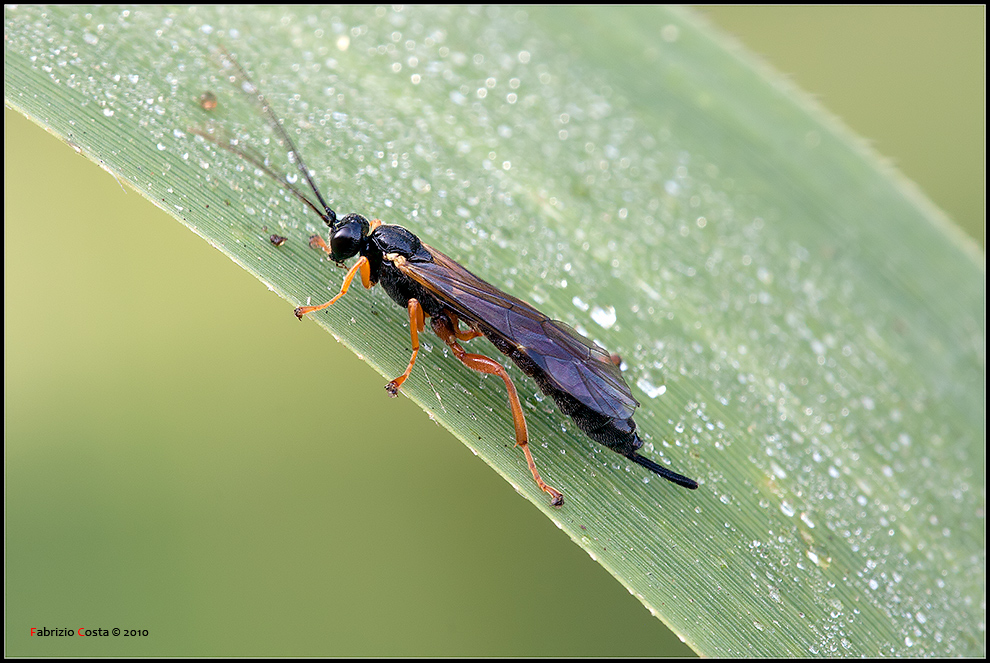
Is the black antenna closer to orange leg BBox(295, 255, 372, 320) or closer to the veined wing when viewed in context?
orange leg BBox(295, 255, 372, 320)

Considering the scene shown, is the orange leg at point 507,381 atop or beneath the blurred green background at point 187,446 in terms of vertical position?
atop

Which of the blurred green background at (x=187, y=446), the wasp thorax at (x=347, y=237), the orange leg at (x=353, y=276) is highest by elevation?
the wasp thorax at (x=347, y=237)

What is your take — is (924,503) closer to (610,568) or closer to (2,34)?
(610,568)

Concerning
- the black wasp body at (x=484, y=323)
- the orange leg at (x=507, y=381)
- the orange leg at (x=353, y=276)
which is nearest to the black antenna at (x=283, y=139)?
the black wasp body at (x=484, y=323)

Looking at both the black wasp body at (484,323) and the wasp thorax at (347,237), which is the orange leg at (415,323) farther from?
the wasp thorax at (347,237)

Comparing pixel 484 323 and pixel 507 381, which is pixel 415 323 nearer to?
pixel 484 323

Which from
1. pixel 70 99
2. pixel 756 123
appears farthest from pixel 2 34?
pixel 756 123

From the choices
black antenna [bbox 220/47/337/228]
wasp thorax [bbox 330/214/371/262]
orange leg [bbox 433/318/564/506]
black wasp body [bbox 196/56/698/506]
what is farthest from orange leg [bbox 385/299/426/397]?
black antenna [bbox 220/47/337/228]

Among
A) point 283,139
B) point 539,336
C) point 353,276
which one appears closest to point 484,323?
point 539,336
